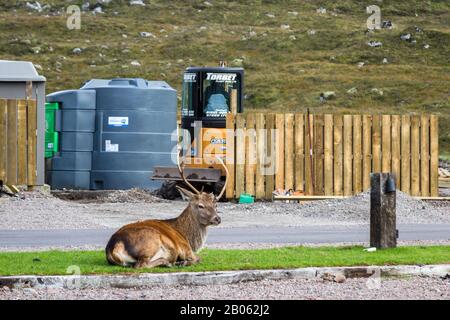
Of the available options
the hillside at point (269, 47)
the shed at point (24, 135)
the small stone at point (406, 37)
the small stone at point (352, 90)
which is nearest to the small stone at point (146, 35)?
the hillside at point (269, 47)

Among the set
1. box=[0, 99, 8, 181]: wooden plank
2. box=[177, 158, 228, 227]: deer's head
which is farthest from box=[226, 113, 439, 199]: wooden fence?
box=[177, 158, 228, 227]: deer's head

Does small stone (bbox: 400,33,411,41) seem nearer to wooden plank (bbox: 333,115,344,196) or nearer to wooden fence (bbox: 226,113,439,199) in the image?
wooden fence (bbox: 226,113,439,199)

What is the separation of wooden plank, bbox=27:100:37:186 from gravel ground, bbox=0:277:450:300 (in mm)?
14976

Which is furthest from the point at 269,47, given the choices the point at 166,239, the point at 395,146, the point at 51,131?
the point at 166,239

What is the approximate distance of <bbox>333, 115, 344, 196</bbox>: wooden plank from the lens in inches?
1099

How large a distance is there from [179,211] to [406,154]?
652cm

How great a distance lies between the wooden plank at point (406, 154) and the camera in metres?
28.3

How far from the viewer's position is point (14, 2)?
291 feet

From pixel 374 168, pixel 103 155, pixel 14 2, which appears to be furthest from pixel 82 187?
pixel 14 2

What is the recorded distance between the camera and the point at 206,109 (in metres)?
29.0

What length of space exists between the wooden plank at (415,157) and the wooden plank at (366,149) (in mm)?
1101

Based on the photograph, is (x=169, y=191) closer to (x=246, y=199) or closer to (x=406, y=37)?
(x=246, y=199)

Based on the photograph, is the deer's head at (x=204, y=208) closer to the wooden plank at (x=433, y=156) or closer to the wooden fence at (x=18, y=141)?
the wooden fence at (x=18, y=141)
